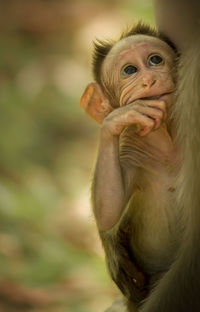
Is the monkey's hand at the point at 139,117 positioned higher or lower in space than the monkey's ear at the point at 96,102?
lower

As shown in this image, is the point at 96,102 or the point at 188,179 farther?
the point at 96,102

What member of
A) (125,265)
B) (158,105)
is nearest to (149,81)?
(158,105)

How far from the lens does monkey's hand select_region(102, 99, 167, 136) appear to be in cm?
227

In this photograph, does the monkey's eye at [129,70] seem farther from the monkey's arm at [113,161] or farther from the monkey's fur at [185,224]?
the monkey's fur at [185,224]

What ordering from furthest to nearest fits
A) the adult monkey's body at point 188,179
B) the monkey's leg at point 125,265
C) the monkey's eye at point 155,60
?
the monkey's leg at point 125,265 < the monkey's eye at point 155,60 < the adult monkey's body at point 188,179

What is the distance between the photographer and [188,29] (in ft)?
7.36

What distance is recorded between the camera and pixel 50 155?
251 inches

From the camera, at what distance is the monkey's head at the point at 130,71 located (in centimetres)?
234

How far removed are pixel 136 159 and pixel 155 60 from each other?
0.32 meters

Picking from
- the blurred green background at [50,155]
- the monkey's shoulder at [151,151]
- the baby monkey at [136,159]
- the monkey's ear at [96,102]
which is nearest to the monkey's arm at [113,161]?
the baby monkey at [136,159]

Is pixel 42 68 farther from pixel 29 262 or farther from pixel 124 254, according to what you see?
pixel 124 254

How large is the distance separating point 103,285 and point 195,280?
9.13ft

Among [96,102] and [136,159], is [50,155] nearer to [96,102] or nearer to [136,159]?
[96,102]

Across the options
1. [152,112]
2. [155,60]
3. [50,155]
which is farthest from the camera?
[50,155]
